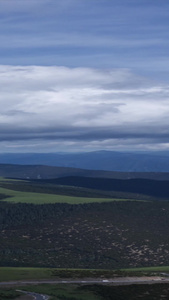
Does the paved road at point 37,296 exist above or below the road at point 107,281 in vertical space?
above

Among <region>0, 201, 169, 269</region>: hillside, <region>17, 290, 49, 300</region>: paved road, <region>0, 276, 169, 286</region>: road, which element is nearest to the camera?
<region>17, 290, 49, 300</region>: paved road

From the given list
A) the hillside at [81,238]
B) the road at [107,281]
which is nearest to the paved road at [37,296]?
the road at [107,281]

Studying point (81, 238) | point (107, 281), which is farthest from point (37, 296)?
point (81, 238)

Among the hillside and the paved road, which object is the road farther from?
the hillside

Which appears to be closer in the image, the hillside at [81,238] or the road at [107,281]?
the road at [107,281]

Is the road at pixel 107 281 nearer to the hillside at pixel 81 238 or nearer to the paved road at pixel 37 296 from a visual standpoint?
the paved road at pixel 37 296

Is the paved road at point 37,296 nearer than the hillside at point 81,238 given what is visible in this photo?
Yes

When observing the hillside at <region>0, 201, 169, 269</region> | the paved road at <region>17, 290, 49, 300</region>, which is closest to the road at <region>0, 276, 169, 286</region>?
the paved road at <region>17, 290, 49, 300</region>

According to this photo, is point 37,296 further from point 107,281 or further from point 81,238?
point 81,238

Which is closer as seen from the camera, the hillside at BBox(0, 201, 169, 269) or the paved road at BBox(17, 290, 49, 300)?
the paved road at BBox(17, 290, 49, 300)

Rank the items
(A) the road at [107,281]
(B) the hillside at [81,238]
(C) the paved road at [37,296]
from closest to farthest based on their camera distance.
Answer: (C) the paved road at [37,296]
(A) the road at [107,281]
(B) the hillside at [81,238]

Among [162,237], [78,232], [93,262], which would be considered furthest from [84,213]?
[93,262]

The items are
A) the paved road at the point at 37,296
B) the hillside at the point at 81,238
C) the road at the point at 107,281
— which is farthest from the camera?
the hillside at the point at 81,238
